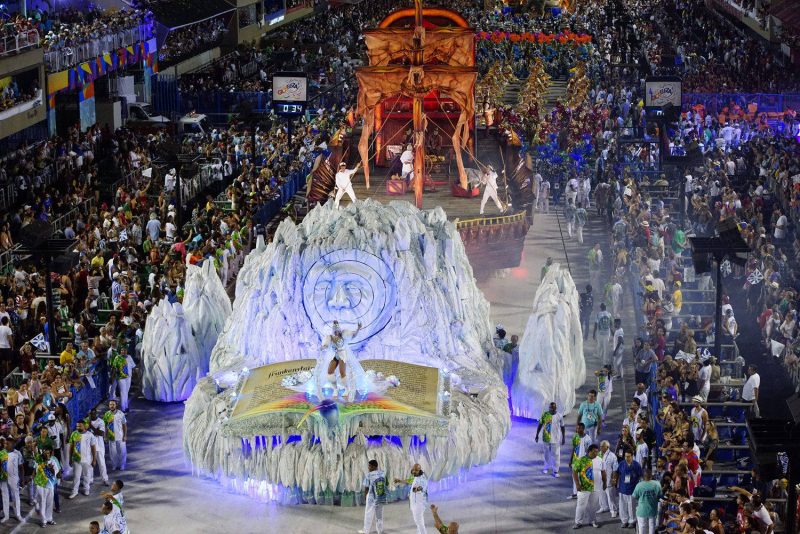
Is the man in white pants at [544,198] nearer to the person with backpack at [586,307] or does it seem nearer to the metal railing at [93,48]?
the person with backpack at [586,307]

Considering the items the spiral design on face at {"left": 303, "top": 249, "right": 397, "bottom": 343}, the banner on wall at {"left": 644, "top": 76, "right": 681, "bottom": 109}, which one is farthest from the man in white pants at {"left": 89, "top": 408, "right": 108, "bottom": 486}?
the banner on wall at {"left": 644, "top": 76, "right": 681, "bottom": 109}

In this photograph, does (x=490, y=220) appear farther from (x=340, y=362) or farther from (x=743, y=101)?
(x=743, y=101)

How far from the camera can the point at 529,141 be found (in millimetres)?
56188

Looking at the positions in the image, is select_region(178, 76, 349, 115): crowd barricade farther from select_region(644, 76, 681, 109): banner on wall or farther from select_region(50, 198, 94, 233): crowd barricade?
select_region(50, 198, 94, 233): crowd barricade

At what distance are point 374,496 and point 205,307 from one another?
802 cm

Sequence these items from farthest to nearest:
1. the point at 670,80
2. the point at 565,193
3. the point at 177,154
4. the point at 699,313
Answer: the point at 670,80, the point at 565,193, the point at 177,154, the point at 699,313

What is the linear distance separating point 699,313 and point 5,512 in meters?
14.8

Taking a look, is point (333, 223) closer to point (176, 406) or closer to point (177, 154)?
point (176, 406)

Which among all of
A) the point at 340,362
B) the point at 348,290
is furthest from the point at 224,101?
the point at 340,362

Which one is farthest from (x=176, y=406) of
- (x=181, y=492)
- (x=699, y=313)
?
(x=699, y=313)

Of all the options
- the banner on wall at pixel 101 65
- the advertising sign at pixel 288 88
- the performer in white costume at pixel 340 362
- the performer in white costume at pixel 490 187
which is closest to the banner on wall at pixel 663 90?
the advertising sign at pixel 288 88

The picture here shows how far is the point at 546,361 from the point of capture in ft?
102

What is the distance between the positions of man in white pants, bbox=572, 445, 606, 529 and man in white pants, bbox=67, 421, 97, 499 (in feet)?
25.0

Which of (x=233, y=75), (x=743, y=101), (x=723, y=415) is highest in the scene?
(x=233, y=75)
